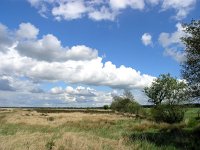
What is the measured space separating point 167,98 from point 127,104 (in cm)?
4740

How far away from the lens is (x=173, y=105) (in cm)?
7288

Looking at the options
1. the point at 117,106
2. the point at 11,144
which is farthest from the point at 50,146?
the point at 117,106

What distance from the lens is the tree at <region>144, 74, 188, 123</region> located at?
67.1 m

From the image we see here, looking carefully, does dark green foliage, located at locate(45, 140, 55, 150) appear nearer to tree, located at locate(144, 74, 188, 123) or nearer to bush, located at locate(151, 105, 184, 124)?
tree, located at locate(144, 74, 188, 123)

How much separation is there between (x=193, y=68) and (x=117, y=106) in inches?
4326

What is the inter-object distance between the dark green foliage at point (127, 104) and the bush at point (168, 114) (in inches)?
1805

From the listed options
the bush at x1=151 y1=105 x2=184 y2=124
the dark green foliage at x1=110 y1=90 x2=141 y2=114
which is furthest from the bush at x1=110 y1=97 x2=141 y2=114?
the bush at x1=151 y1=105 x2=184 y2=124

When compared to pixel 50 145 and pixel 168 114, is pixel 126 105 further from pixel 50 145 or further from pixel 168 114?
pixel 50 145

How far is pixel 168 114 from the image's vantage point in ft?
226

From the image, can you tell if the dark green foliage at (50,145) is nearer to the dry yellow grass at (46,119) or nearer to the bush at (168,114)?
the dry yellow grass at (46,119)

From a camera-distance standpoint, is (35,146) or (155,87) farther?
(155,87)

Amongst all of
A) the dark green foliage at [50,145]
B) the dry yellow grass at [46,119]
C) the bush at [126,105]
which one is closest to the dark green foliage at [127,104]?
the bush at [126,105]

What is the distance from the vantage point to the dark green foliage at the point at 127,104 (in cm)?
12155

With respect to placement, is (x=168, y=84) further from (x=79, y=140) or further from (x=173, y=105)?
(x=79, y=140)
